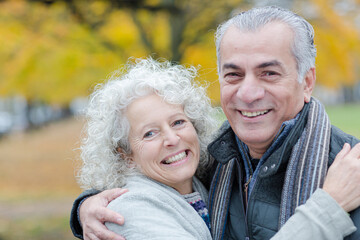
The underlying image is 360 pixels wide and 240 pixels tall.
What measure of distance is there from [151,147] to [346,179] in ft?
3.37

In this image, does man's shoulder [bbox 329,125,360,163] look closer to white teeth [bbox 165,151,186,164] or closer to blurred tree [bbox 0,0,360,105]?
white teeth [bbox 165,151,186,164]

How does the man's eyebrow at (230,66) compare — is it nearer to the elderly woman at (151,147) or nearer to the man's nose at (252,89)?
the man's nose at (252,89)

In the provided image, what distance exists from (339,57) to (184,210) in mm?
7212

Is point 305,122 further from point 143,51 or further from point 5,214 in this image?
point 5,214

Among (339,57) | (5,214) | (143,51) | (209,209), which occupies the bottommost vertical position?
(209,209)

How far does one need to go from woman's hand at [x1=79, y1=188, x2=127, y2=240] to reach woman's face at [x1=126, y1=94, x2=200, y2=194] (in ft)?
0.76

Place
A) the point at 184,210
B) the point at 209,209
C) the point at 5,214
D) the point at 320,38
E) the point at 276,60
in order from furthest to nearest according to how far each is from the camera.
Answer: the point at 5,214, the point at 320,38, the point at 209,209, the point at 184,210, the point at 276,60

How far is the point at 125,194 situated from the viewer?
2.21 m

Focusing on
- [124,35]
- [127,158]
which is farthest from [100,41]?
[127,158]

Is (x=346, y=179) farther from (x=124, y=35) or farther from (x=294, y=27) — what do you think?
(x=124, y=35)

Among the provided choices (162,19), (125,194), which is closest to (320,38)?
(162,19)

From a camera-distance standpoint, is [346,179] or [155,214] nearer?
[346,179]

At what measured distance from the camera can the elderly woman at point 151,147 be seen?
7.38 feet

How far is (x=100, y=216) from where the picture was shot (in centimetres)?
223
